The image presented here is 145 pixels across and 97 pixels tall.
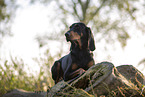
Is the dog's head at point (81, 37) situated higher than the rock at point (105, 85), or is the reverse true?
the dog's head at point (81, 37)

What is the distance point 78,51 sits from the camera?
4.22 m

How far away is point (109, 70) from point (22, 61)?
4.77 metres

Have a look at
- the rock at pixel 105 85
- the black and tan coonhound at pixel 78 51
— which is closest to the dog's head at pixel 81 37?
the black and tan coonhound at pixel 78 51

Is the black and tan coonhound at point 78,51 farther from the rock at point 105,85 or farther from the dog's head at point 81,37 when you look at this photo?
the rock at point 105,85

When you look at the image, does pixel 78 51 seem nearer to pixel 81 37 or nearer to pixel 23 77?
pixel 81 37

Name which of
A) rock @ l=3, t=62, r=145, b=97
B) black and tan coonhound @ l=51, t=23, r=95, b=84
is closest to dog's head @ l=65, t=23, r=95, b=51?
black and tan coonhound @ l=51, t=23, r=95, b=84

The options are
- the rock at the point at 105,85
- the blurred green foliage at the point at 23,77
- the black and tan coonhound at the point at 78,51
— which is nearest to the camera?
the rock at the point at 105,85

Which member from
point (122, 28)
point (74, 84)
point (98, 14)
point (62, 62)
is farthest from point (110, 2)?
point (74, 84)

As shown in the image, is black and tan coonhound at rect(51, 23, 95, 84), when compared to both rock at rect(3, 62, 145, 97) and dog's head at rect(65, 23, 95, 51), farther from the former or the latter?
rock at rect(3, 62, 145, 97)

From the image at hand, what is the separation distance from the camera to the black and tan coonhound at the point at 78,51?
4.07 m

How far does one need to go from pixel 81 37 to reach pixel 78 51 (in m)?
0.32

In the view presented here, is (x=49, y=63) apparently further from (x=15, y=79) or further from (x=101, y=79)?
(x=101, y=79)

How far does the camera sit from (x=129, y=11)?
43.0 feet

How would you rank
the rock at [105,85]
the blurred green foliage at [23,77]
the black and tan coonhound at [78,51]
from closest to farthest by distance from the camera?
1. the rock at [105,85]
2. the black and tan coonhound at [78,51]
3. the blurred green foliage at [23,77]
